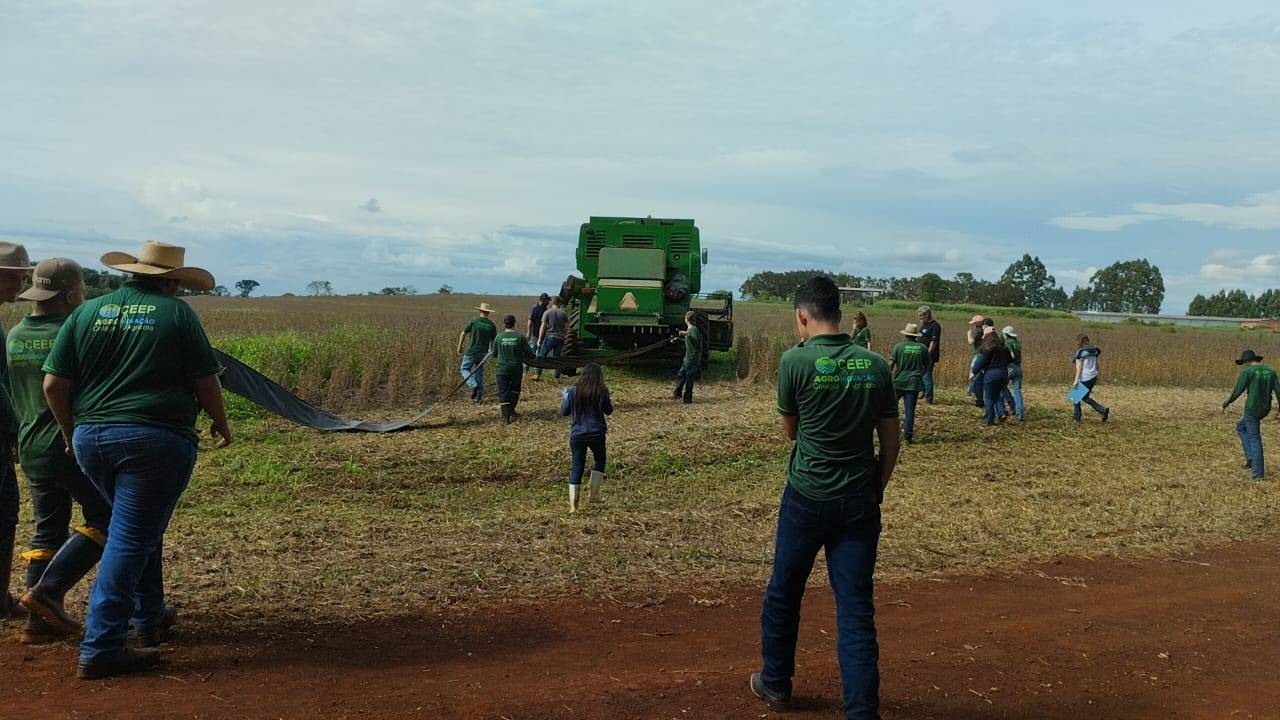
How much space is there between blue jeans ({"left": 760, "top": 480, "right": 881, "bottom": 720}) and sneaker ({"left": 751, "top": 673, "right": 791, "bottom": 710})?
0.02 metres

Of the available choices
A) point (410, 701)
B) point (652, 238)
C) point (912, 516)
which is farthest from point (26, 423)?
point (652, 238)

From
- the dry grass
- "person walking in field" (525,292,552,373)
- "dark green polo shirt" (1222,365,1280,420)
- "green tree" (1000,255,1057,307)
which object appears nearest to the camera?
the dry grass

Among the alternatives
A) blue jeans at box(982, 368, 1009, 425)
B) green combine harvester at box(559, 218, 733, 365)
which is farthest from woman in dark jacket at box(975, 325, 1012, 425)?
green combine harvester at box(559, 218, 733, 365)

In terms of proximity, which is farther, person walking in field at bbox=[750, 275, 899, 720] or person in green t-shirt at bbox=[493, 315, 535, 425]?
person in green t-shirt at bbox=[493, 315, 535, 425]

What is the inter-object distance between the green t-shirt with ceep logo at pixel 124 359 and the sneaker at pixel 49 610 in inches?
40.4

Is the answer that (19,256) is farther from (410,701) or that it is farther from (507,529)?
(507,529)

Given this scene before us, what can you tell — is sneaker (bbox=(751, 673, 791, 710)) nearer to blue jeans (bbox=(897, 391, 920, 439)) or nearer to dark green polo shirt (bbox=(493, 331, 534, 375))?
blue jeans (bbox=(897, 391, 920, 439))

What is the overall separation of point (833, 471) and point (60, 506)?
3.89 metres

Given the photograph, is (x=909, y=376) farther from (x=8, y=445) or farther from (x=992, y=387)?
(x=8, y=445)

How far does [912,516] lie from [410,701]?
17.9 feet

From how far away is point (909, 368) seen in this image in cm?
1226

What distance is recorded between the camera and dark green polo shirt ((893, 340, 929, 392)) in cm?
1215

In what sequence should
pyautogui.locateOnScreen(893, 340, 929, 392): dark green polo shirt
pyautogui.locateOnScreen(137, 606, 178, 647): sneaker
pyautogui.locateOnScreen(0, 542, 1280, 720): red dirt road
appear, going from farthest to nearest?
pyautogui.locateOnScreen(893, 340, 929, 392): dark green polo shirt, pyautogui.locateOnScreen(137, 606, 178, 647): sneaker, pyautogui.locateOnScreen(0, 542, 1280, 720): red dirt road

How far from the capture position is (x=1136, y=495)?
31.3ft
